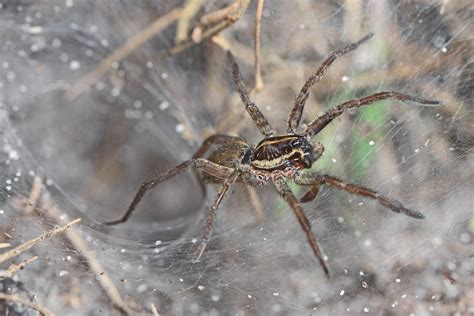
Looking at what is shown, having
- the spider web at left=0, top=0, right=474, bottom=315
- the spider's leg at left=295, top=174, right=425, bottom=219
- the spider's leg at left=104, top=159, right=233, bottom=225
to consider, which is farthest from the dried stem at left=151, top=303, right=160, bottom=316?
the spider's leg at left=295, top=174, right=425, bottom=219

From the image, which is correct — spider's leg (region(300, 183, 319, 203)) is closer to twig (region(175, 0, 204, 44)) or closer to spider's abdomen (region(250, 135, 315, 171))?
spider's abdomen (region(250, 135, 315, 171))

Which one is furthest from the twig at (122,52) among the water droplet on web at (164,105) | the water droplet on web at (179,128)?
the water droplet on web at (179,128)

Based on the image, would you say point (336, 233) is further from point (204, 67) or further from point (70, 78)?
point (70, 78)

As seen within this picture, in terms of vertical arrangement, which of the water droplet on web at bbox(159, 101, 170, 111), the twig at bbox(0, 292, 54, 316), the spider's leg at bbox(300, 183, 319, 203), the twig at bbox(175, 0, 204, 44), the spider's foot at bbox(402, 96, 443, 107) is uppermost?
the twig at bbox(175, 0, 204, 44)

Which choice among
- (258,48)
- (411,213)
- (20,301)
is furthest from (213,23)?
(20,301)

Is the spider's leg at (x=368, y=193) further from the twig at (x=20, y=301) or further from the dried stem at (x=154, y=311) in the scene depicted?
the twig at (x=20, y=301)

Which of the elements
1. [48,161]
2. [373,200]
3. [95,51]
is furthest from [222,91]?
[373,200]
